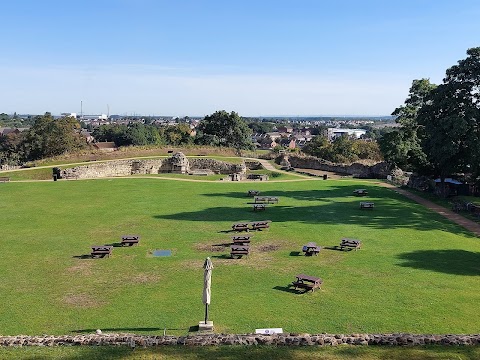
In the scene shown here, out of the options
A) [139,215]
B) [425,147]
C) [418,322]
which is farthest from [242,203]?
[418,322]

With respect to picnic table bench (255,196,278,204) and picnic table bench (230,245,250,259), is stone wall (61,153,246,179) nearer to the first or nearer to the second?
picnic table bench (255,196,278,204)

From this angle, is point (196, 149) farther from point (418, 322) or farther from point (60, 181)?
point (418, 322)

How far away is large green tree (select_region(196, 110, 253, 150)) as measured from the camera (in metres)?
81.5

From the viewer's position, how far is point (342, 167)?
6025 cm

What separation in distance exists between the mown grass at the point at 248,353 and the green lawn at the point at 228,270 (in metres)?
2.06

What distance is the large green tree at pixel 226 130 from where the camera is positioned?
81.5 meters

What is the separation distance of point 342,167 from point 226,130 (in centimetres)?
2920

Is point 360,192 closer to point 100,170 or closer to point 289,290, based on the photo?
point 289,290

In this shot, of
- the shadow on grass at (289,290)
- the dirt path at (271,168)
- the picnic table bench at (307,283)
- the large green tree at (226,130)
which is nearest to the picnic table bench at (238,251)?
the shadow on grass at (289,290)

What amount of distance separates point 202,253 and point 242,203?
540 inches

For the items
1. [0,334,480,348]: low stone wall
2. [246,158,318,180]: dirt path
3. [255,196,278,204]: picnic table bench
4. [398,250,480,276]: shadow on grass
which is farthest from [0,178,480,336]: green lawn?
[246,158,318,180]: dirt path

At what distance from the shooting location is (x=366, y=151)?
93625mm

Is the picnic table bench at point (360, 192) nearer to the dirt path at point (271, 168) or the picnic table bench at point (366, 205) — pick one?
the picnic table bench at point (366, 205)

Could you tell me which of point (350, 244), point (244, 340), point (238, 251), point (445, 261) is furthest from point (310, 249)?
point (244, 340)
